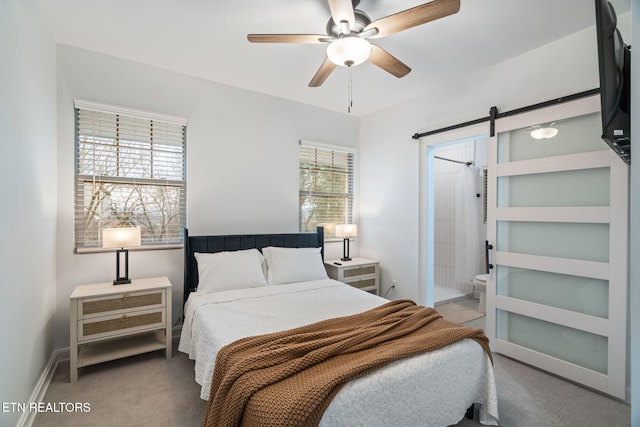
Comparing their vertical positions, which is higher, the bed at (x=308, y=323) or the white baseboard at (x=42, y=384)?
the bed at (x=308, y=323)

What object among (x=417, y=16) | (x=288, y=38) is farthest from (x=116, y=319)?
(x=417, y=16)

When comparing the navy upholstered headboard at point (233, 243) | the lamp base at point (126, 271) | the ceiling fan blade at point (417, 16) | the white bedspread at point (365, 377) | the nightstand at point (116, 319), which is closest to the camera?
the white bedspread at point (365, 377)

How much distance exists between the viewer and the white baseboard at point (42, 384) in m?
1.85

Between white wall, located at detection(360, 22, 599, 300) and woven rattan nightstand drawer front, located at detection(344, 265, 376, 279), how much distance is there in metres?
0.22

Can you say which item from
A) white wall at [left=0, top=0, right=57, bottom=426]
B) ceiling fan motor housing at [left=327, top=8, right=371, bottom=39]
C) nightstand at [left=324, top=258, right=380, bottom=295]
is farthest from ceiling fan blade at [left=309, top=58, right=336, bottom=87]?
nightstand at [left=324, top=258, right=380, bottom=295]

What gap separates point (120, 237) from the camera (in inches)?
103

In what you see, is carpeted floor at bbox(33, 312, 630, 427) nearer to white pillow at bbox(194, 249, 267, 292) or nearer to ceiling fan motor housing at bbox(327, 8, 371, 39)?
white pillow at bbox(194, 249, 267, 292)

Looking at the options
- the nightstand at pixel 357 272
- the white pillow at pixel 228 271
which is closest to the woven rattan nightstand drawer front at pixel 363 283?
the nightstand at pixel 357 272

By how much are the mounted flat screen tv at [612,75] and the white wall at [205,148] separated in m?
3.10

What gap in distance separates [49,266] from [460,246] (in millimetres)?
5214

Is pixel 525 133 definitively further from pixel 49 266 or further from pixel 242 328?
pixel 49 266

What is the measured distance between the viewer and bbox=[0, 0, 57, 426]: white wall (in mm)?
1640

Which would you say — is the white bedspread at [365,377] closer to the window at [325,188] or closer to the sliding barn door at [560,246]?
the sliding barn door at [560,246]

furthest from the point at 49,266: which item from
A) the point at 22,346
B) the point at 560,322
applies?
the point at 560,322
